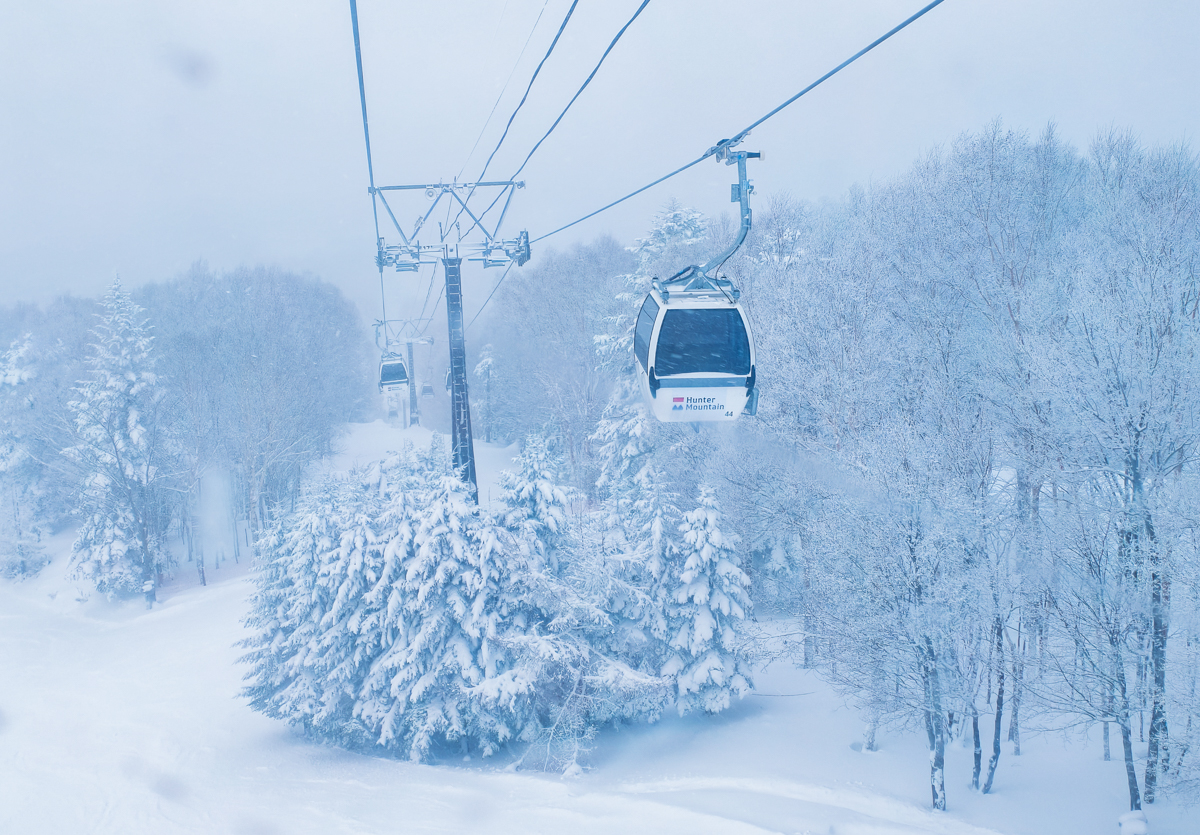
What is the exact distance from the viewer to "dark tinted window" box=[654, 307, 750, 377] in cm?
648

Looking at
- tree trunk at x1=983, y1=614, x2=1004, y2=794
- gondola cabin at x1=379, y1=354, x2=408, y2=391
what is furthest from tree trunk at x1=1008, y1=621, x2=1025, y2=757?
gondola cabin at x1=379, y1=354, x2=408, y2=391

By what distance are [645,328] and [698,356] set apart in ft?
2.45

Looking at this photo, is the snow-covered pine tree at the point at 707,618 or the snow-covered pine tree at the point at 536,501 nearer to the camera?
the snow-covered pine tree at the point at 536,501

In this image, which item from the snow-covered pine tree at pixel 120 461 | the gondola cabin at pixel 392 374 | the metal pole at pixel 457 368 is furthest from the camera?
the snow-covered pine tree at pixel 120 461

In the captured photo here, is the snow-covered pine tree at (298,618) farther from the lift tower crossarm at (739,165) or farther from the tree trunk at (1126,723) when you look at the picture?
the tree trunk at (1126,723)

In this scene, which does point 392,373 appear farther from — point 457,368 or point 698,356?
point 698,356

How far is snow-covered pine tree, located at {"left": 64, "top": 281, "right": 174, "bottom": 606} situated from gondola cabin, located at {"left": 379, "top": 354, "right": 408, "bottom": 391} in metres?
15.2

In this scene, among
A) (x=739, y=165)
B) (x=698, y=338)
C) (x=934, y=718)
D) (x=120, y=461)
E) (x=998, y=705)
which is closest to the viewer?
(x=739, y=165)

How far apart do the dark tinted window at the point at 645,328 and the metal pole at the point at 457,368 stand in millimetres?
7277

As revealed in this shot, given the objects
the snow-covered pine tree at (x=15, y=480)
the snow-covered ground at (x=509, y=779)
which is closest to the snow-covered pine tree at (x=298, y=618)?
the snow-covered ground at (x=509, y=779)

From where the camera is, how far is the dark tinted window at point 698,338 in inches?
255

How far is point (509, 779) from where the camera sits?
50.3 ft

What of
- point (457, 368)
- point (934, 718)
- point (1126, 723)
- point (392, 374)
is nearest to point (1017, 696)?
point (934, 718)

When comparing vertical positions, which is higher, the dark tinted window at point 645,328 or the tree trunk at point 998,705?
the dark tinted window at point 645,328
